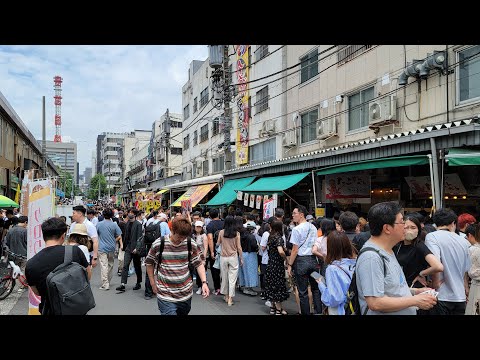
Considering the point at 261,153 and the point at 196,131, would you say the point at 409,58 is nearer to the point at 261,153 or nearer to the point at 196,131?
the point at 261,153

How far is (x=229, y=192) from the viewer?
18.6 m

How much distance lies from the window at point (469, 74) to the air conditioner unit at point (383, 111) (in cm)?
217

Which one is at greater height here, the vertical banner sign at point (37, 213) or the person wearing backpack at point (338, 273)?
the vertical banner sign at point (37, 213)

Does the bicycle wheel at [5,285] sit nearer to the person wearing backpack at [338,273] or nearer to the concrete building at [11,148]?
the person wearing backpack at [338,273]

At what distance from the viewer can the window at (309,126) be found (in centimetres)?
1795

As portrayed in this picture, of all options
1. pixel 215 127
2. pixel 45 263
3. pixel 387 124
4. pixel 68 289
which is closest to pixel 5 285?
pixel 45 263

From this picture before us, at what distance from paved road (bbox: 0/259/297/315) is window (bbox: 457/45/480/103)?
7147 millimetres

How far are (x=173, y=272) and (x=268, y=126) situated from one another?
56.0 feet

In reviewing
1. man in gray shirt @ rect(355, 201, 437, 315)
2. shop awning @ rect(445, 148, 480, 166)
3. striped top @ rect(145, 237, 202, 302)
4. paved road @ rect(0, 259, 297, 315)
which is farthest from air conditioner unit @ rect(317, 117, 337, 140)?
man in gray shirt @ rect(355, 201, 437, 315)

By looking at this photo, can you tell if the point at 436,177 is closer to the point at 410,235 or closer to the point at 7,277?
the point at 410,235

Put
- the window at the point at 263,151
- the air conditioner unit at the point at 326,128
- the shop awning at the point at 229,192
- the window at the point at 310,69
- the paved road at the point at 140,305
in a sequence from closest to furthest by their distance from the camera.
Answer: the paved road at the point at 140,305 < the air conditioner unit at the point at 326,128 < the shop awning at the point at 229,192 < the window at the point at 310,69 < the window at the point at 263,151

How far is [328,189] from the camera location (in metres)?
13.5

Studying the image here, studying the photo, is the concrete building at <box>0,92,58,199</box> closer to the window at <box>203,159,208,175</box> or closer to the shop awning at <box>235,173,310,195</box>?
the window at <box>203,159,208,175</box>

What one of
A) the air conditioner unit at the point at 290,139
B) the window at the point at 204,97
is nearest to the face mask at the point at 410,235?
the air conditioner unit at the point at 290,139
